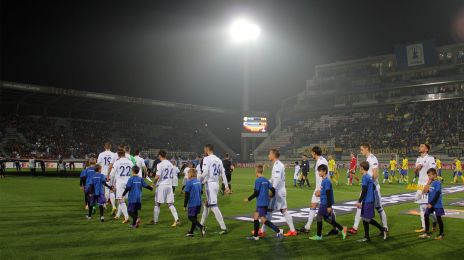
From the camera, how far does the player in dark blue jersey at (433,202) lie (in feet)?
33.2

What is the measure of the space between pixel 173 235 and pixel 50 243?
2.86 m

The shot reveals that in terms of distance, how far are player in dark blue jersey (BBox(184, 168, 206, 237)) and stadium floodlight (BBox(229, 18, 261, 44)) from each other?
146 ft

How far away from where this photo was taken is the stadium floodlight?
52.7 metres

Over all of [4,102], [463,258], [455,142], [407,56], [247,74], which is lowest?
[463,258]

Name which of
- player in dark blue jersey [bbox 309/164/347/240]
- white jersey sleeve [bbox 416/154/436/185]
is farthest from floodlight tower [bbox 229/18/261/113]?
player in dark blue jersey [bbox 309/164/347/240]

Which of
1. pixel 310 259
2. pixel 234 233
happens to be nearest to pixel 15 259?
pixel 234 233

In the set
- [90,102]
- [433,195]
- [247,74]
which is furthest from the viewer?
[247,74]

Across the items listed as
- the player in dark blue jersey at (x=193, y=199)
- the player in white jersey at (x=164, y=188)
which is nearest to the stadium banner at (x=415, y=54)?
the player in white jersey at (x=164, y=188)

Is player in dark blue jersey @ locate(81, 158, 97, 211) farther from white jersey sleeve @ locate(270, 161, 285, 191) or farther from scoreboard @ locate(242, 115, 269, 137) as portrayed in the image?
scoreboard @ locate(242, 115, 269, 137)

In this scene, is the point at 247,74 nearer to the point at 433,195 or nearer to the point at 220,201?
the point at 220,201

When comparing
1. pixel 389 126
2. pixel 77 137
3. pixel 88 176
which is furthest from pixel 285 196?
pixel 389 126

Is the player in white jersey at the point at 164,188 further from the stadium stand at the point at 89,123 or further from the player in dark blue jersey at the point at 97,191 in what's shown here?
the stadium stand at the point at 89,123

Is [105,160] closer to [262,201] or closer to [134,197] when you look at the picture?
[134,197]

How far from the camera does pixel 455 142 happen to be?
170ft
